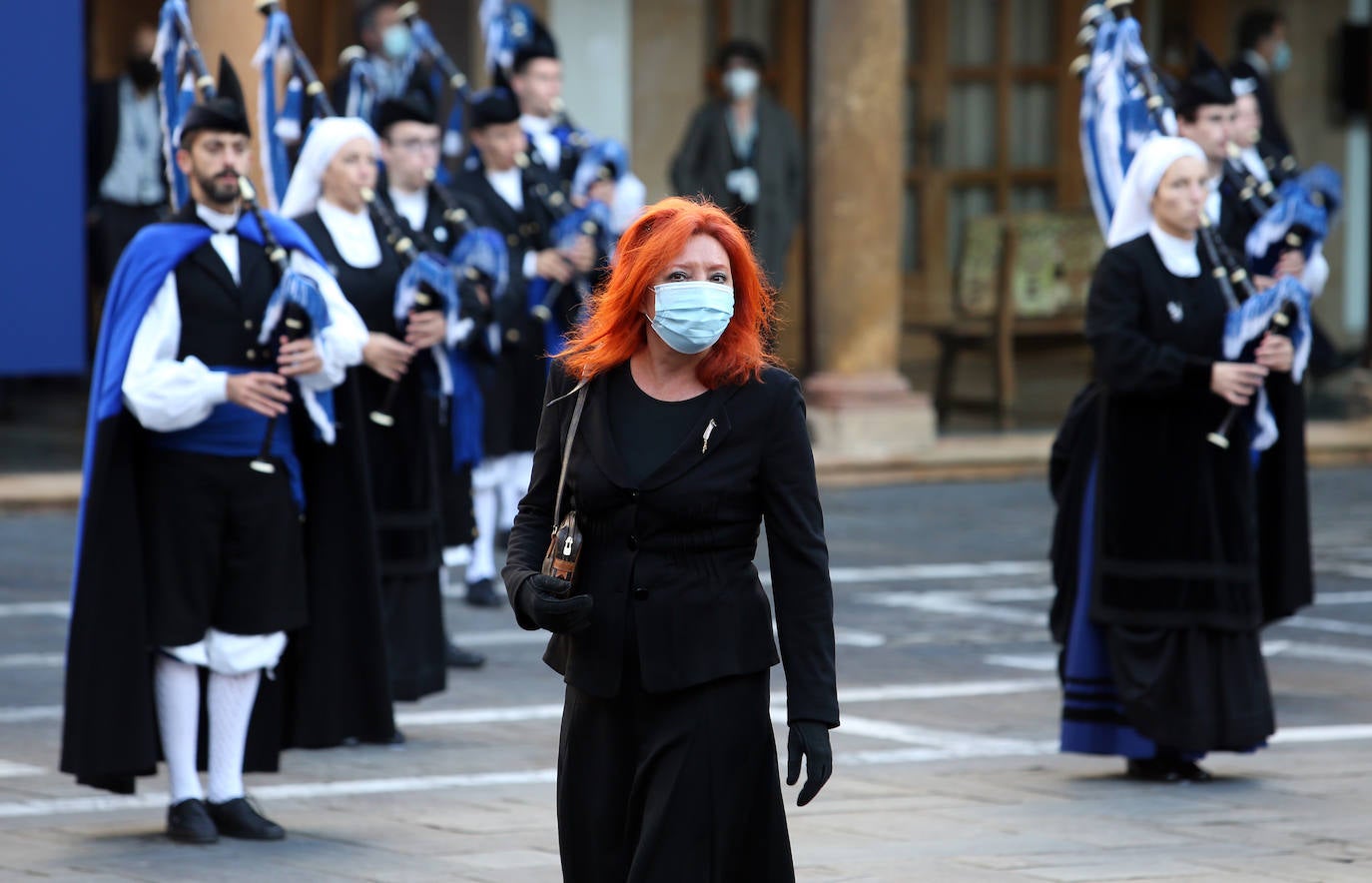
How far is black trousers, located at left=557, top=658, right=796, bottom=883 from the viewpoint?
4.74m

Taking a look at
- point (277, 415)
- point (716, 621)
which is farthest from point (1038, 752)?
point (716, 621)

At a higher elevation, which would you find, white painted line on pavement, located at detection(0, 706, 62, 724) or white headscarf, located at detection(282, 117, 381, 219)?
white headscarf, located at detection(282, 117, 381, 219)

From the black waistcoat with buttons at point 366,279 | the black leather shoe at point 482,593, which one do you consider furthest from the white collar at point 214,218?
the black leather shoe at point 482,593

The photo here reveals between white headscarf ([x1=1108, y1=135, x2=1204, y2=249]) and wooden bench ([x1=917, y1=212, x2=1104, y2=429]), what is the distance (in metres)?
9.64

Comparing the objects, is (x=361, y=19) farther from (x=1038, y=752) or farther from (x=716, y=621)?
(x=716, y=621)

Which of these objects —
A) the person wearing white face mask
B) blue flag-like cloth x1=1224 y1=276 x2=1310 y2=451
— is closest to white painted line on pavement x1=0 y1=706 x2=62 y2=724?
blue flag-like cloth x1=1224 y1=276 x2=1310 y2=451

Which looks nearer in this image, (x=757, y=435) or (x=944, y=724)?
(x=757, y=435)

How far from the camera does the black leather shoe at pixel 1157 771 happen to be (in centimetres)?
791

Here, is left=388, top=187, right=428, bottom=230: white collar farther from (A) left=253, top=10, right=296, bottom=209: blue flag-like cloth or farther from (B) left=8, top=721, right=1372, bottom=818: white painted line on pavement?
(B) left=8, top=721, right=1372, bottom=818: white painted line on pavement

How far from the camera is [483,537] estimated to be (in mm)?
11266

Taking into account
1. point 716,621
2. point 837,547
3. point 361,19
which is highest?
point 361,19

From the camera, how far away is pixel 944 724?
8.78 meters

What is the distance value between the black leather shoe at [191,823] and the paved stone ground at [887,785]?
45 millimetres

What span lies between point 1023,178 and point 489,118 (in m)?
9.90
